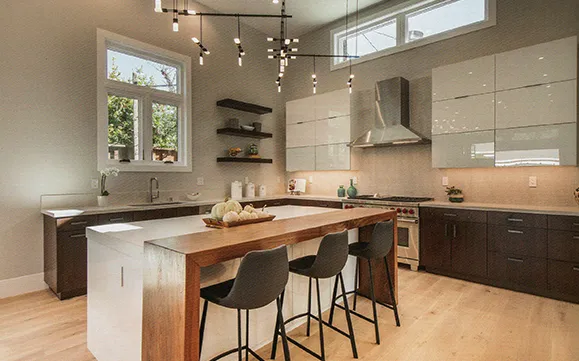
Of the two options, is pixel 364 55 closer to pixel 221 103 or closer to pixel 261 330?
pixel 221 103

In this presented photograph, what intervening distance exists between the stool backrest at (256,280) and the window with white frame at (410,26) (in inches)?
174

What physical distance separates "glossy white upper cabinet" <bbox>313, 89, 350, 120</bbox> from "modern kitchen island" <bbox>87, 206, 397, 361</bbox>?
10.1 feet

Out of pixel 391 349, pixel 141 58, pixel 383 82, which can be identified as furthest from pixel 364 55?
pixel 391 349

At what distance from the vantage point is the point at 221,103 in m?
5.22

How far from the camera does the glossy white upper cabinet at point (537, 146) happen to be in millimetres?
3328

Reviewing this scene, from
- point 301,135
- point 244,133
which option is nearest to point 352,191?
point 301,135

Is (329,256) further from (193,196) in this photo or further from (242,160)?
(242,160)

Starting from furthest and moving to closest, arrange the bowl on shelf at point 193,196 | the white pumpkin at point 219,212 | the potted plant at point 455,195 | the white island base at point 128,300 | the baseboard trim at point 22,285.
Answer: the bowl on shelf at point 193,196, the potted plant at point 455,195, the baseboard trim at point 22,285, the white pumpkin at point 219,212, the white island base at point 128,300

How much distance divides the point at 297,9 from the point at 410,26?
6.07ft

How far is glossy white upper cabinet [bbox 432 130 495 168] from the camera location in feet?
12.6

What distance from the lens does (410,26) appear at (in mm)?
4902

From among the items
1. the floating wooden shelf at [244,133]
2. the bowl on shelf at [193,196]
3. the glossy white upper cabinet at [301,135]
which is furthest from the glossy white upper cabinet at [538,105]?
the bowl on shelf at [193,196]

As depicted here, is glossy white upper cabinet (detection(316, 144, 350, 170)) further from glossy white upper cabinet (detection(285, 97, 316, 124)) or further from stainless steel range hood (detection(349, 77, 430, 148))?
glossy white upper cabinet (detection(285, 97, 316, 124))

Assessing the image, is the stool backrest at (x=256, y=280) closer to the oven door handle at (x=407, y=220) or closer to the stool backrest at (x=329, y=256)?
the stool backrest at (x=329, y=256)
